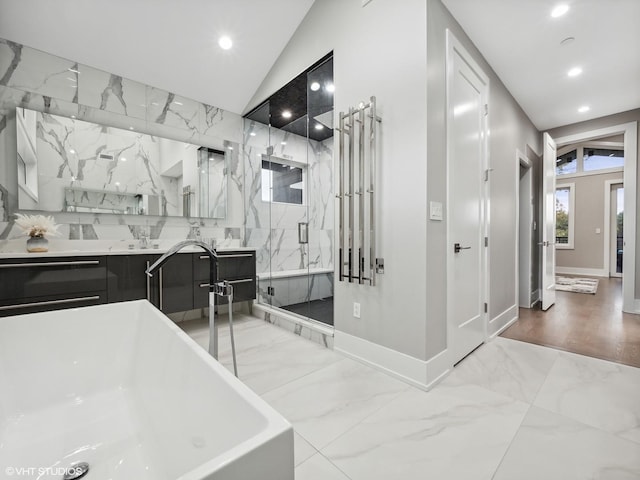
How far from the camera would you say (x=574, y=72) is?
2887 mm

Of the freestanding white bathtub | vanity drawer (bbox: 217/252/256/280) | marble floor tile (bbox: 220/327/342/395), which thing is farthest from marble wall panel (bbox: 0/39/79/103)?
marble floor tile (bbox: 220/327/342/395)

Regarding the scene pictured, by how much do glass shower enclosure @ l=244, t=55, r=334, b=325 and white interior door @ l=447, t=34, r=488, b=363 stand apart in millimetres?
1032

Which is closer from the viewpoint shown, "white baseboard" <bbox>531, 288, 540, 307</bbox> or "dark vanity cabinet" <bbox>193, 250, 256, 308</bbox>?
"dark vanity cabinet" <bbox>193, 250, 256, 308</bbox>

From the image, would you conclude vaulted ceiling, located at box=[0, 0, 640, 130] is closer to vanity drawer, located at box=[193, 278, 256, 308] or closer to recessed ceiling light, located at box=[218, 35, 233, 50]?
recessed ceiling light, located at box=[218, 35, 233, 50]

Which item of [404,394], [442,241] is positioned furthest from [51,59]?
[404,394]

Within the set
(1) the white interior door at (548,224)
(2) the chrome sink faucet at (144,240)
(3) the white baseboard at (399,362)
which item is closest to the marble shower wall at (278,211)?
(3) the white baseboard at (399,362)

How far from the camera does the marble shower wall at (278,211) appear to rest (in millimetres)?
3127

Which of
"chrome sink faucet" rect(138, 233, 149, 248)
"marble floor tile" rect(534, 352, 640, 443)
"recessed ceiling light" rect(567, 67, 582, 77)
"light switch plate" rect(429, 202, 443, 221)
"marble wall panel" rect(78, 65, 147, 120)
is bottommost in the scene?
"marble floor tile" rect(534, 352, 640, 443)

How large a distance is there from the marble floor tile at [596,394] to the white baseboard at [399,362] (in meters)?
0.55

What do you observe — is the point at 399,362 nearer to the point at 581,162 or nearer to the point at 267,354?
the point at 267,354

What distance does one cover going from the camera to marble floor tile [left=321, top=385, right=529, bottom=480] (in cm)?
119

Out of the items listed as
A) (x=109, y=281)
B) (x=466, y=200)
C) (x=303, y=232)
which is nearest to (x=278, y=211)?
(x=303, y=232)

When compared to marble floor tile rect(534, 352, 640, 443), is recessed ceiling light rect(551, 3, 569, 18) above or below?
above

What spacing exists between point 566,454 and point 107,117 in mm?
4138
